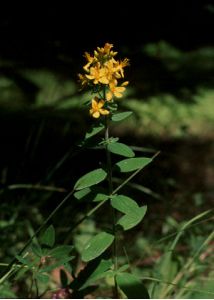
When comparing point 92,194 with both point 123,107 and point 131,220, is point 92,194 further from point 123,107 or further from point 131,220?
point 123,107

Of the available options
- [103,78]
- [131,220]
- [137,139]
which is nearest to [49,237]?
[131,220]

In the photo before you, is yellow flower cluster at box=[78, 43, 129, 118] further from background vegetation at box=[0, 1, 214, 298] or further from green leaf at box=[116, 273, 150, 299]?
background vegetation at box=[0, 1, 214, 298]

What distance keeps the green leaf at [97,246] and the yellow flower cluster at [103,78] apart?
223 mm

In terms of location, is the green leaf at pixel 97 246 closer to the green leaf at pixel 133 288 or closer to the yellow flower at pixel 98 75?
the green leaf at pixel 133 288

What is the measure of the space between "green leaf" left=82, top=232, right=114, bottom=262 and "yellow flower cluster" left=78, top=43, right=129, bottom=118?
0.73 ft

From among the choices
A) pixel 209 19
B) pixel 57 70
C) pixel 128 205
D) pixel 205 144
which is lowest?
pixel 128 205

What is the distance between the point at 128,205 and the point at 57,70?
5.78ft

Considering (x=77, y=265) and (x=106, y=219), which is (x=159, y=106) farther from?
(x=77, y=265)

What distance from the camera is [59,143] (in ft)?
6.95

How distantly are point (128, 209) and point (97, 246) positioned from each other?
85 millimetres

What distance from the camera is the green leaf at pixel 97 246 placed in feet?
2.93

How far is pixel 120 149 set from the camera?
91 centimetres

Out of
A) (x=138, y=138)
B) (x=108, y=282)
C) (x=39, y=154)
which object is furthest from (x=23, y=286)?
(x=138, y=138)

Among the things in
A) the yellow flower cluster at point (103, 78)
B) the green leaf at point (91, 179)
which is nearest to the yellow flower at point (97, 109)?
Result: the yellow flower cluster at point (103, 78)
